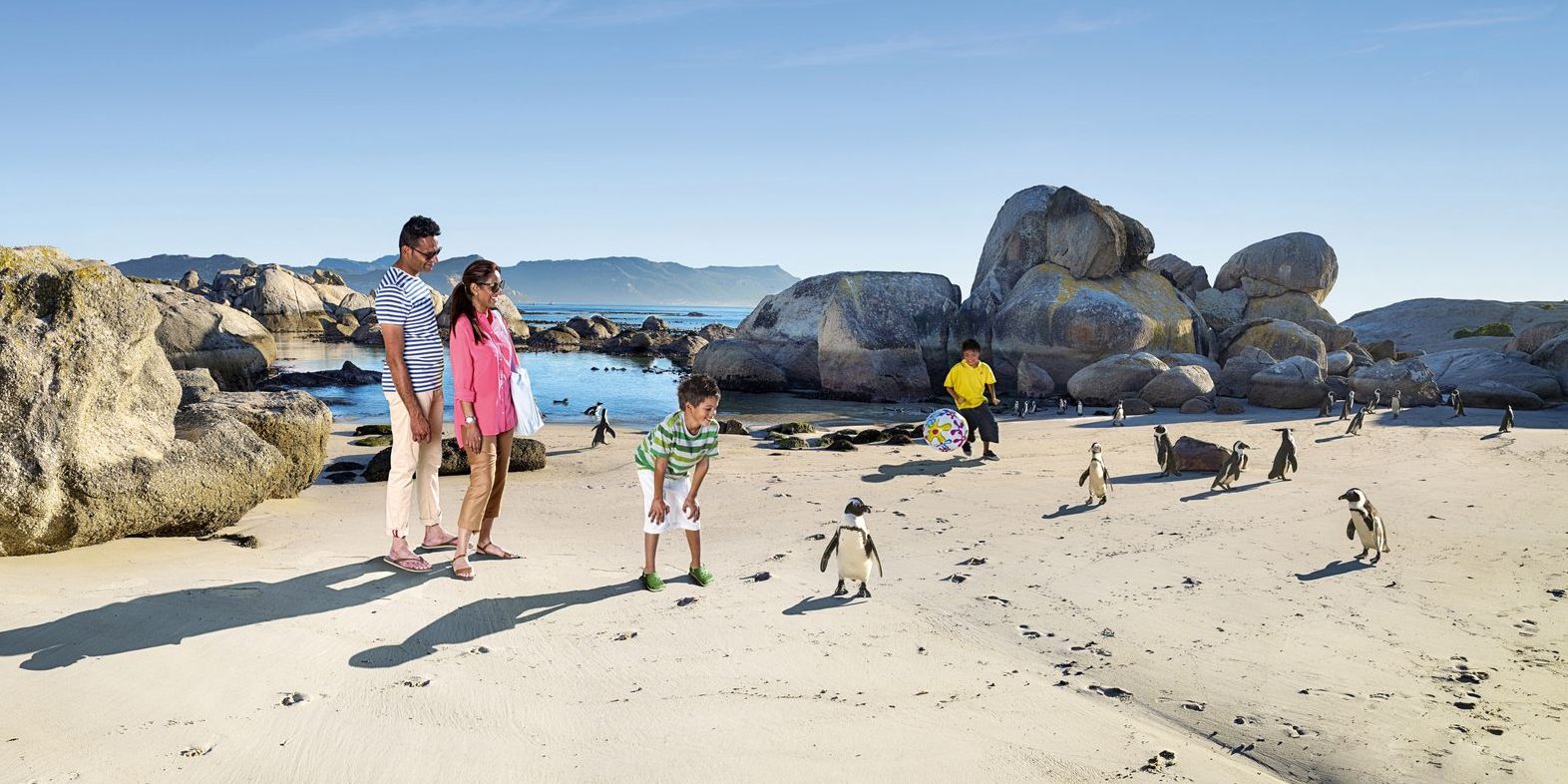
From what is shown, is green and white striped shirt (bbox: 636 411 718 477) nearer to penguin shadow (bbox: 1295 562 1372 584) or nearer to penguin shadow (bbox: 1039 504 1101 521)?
penguin shadow (bbox: 1039 504 1101 521)

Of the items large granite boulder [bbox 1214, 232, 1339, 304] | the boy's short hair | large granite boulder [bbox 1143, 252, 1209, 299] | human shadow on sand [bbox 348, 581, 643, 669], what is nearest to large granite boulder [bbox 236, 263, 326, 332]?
large granite boulder [bbox 1143, 252, 1209, 299]

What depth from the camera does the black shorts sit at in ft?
39.7

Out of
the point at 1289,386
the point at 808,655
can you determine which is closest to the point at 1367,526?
the point at 808,655

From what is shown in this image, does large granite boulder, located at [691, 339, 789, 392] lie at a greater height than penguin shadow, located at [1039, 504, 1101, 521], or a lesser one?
greater

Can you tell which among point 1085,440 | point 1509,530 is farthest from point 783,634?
point 1085,440

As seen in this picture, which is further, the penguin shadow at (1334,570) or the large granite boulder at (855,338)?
the large granite boulder at (855,338)

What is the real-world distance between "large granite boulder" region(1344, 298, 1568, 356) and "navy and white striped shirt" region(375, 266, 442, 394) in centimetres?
4675

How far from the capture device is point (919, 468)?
11273 mm

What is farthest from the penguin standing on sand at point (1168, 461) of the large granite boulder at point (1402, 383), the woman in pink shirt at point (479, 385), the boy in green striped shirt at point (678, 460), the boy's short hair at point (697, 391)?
the large granite boulder at point (1402, 383)

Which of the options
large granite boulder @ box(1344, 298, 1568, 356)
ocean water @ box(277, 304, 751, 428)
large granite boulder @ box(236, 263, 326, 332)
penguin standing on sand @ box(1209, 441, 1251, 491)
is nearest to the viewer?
penguin standing on sand @ box(1209, 441, 1251, 491)

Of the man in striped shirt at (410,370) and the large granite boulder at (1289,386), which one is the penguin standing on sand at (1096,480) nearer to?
the man in striped shirt at (410,370)

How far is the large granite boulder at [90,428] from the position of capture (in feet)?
19.2

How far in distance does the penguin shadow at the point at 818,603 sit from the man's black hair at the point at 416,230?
3.07m

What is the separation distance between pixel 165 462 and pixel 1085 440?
12.0m
